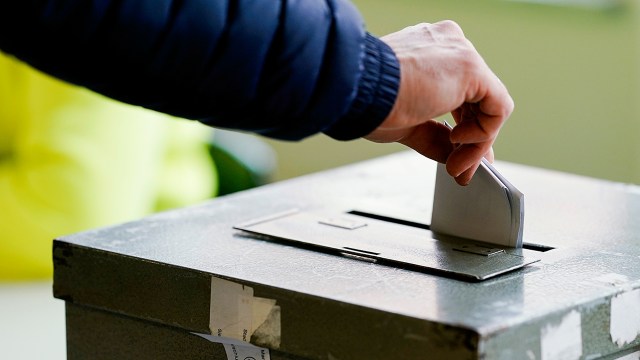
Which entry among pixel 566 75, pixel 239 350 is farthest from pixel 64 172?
pixel 566 75

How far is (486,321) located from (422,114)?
0.50 ft

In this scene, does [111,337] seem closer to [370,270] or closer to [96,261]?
[96,261]

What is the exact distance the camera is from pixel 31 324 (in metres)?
1.38

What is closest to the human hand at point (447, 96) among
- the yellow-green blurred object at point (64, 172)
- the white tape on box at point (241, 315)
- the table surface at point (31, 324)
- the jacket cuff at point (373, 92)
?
the jacket cuff at point (373, 92)

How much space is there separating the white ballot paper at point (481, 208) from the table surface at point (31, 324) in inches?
22.5

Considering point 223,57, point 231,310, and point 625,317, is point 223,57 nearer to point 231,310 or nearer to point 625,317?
point 231,310

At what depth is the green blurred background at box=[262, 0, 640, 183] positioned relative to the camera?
2412 mm

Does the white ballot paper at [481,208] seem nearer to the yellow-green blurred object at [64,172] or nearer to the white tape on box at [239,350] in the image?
the white tape on box at [239,350]

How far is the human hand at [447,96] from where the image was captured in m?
0.73

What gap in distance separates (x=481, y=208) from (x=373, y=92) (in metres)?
0.20

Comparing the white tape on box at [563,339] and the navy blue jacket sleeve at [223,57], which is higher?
the navy blue jacket sleeve at [223,57]

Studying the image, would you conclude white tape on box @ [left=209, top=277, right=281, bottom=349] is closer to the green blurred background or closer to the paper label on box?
the paper label on box

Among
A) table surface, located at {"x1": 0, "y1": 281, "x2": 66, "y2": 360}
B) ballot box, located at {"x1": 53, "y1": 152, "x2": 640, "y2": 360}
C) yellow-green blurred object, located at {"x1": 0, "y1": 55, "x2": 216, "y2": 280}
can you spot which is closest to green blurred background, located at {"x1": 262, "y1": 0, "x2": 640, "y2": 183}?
yellow-green blurred object, located at {"x1": 0, "y1": 55, "x2": 216, "y2": 280}

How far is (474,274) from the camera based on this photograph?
0.77 metres
